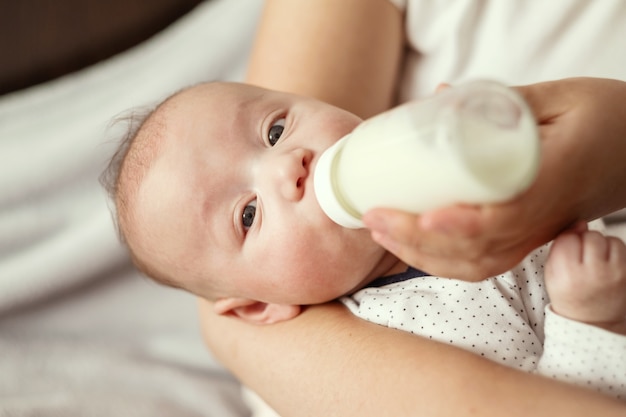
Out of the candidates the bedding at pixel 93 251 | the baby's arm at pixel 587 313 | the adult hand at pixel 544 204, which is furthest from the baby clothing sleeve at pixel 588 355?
the bedding at pixel 93 251

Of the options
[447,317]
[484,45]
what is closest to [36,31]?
[484,45]

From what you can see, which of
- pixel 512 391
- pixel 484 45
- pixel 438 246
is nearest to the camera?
pixel 438 246

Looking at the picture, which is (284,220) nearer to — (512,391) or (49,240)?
(512,391)

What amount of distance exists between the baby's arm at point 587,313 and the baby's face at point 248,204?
0.98 ft

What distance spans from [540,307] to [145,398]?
2.60 feet

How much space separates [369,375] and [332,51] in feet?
2.07

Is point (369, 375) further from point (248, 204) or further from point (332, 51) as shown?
point (332, 51)

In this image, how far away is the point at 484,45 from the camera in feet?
4.06

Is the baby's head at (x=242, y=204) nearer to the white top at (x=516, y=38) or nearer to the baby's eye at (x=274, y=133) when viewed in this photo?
the baby's eye at (x=274, y=133)

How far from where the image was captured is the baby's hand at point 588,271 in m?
0.69

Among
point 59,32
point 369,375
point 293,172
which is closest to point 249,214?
point 293,172

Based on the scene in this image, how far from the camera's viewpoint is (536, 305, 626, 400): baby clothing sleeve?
0.74 m

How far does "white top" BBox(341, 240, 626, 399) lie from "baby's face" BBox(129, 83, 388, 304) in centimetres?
7

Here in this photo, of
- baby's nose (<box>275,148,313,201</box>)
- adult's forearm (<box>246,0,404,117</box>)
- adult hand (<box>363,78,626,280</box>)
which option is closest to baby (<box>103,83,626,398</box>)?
baby's nose (<box>275,148,313,201</box>)
